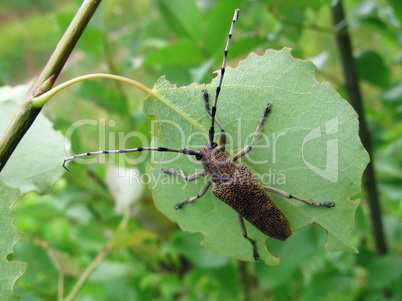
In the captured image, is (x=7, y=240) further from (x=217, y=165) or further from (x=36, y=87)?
(x=217, y=165)

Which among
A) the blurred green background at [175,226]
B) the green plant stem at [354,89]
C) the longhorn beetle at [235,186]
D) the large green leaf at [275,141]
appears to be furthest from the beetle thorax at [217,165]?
the green plant stem at [354,89]

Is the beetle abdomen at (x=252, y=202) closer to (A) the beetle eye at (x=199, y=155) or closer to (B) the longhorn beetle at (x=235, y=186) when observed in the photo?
(B) the longhorn beetle at (x=235, y=186)

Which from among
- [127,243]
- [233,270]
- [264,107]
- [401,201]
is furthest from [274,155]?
[401,201]

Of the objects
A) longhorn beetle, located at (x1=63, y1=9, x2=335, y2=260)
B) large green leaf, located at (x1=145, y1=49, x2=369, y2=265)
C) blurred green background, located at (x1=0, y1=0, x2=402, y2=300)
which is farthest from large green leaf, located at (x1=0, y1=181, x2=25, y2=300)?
blurred green background, located at (x1=0, y1=0, x2=402, y2=300)

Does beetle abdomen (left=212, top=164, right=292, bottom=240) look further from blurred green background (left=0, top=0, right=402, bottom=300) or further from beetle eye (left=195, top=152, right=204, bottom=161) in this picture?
blurred green background (left=0, top=0, right=402, bottom=300)

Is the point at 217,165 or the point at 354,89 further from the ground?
the point at 354,89

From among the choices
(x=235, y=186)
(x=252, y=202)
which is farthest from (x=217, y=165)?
(x=252, y=202)
